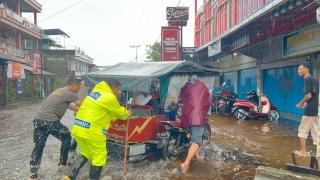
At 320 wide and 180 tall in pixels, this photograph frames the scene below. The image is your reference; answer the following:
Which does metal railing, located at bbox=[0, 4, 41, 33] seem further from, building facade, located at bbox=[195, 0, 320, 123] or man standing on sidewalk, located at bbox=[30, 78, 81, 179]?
man standing on sidewalk, located at bbox=[30, 78, 81, 179]

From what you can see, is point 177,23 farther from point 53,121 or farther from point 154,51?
point 53,121

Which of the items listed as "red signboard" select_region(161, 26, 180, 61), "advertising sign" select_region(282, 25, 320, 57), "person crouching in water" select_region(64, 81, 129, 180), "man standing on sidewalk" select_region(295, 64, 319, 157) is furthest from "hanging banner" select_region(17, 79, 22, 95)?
"man standing on sidewalk" select_region(295, 64, 319, 157)

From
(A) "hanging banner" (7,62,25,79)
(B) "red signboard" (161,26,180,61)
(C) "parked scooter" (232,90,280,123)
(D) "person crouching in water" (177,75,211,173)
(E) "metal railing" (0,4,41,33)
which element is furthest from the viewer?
(B) "red signboard" (161,26,180,61)

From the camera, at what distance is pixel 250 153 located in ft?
27.3

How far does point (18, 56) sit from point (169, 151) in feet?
87.4

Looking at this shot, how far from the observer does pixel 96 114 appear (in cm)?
513

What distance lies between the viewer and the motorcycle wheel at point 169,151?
7237 millimetres

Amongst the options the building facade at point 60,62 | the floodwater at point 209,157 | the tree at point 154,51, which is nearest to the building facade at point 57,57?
the building facade at point 60,62

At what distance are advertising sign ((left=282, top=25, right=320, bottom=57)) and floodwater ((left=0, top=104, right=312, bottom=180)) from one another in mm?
2984

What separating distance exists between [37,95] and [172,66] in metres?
29.1

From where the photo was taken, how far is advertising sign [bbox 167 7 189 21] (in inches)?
1302

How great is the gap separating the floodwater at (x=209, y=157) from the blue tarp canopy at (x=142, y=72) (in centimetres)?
162

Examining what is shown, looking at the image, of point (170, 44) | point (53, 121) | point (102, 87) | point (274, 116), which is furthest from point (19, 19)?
point (102, 87)

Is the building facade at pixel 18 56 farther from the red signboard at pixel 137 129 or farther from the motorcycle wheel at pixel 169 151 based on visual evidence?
the motorcycle wheel at pixel 169 151
